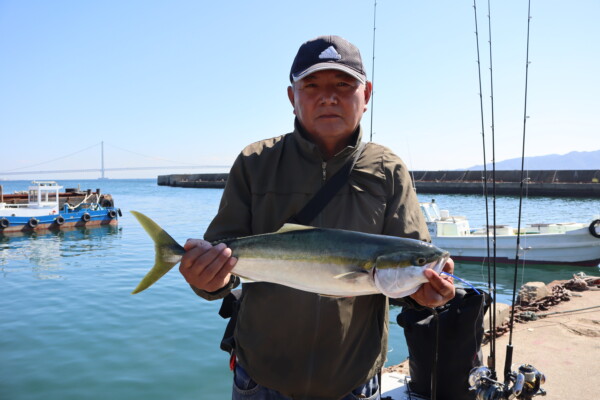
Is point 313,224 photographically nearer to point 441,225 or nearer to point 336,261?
point 336,261

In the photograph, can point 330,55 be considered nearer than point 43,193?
Yes

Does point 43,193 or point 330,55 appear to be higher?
point 330,55

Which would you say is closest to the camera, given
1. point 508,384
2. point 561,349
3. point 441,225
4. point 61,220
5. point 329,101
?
point 329,101

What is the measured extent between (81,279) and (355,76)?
17.6 meters

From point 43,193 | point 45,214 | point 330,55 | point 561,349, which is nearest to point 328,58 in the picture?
point 330,55

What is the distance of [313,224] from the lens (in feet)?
8.37

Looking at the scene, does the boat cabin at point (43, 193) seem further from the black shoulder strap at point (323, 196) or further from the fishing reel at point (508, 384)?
the black shoulder strap at point (323, 196)

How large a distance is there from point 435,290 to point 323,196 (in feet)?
2.72

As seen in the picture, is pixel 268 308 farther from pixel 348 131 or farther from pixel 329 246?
pixel 348 131

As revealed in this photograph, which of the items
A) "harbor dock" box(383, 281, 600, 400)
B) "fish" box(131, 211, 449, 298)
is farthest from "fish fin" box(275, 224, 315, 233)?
"harbor dock" box(383, 281, 600, 400)

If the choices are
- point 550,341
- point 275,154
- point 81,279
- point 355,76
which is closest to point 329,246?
point 275,154

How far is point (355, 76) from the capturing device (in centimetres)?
250

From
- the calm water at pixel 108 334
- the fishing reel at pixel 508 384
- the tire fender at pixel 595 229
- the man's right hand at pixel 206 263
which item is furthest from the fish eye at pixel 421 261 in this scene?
the tire fender at pixel 595 229

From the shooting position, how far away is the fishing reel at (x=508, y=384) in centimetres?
414
